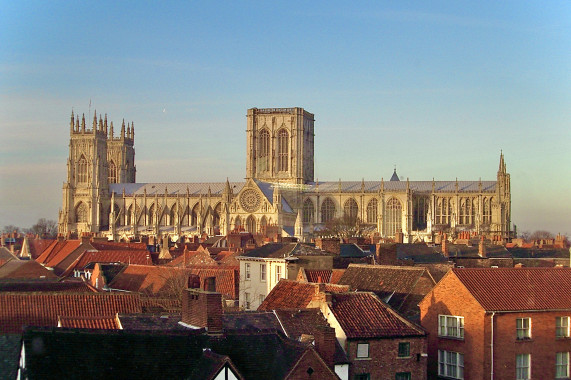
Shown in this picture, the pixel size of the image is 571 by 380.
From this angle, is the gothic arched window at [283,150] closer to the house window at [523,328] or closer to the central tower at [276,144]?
the central tower at [276,144]

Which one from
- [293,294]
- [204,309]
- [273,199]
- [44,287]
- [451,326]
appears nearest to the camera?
[204,309]

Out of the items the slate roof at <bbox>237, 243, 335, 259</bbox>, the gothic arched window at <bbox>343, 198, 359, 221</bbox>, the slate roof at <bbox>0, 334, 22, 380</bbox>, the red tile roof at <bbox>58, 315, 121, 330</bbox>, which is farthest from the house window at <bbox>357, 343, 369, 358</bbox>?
the gothic arched window at <bbox>343, 198, 359, 221</bbox>

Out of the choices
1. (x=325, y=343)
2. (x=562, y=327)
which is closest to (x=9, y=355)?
(x=325, y=343)


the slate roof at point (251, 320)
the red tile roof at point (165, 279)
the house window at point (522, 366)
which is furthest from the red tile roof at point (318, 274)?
the slate roof at point (251, 320)

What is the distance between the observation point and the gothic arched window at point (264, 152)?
6068 inches

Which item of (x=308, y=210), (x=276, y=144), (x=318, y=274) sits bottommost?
(x=318, y=274)

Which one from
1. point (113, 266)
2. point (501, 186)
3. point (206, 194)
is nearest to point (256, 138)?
point (206, 194)

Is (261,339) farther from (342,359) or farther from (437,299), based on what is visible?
(437,299)

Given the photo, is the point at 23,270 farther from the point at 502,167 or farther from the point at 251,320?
the point at 502,167

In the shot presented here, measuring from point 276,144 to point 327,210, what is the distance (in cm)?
1602

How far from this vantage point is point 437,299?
98.0ft

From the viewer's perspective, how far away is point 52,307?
30641 mm

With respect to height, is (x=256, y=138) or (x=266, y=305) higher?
(x=256, y=138)

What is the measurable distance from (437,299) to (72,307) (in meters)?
11.8
